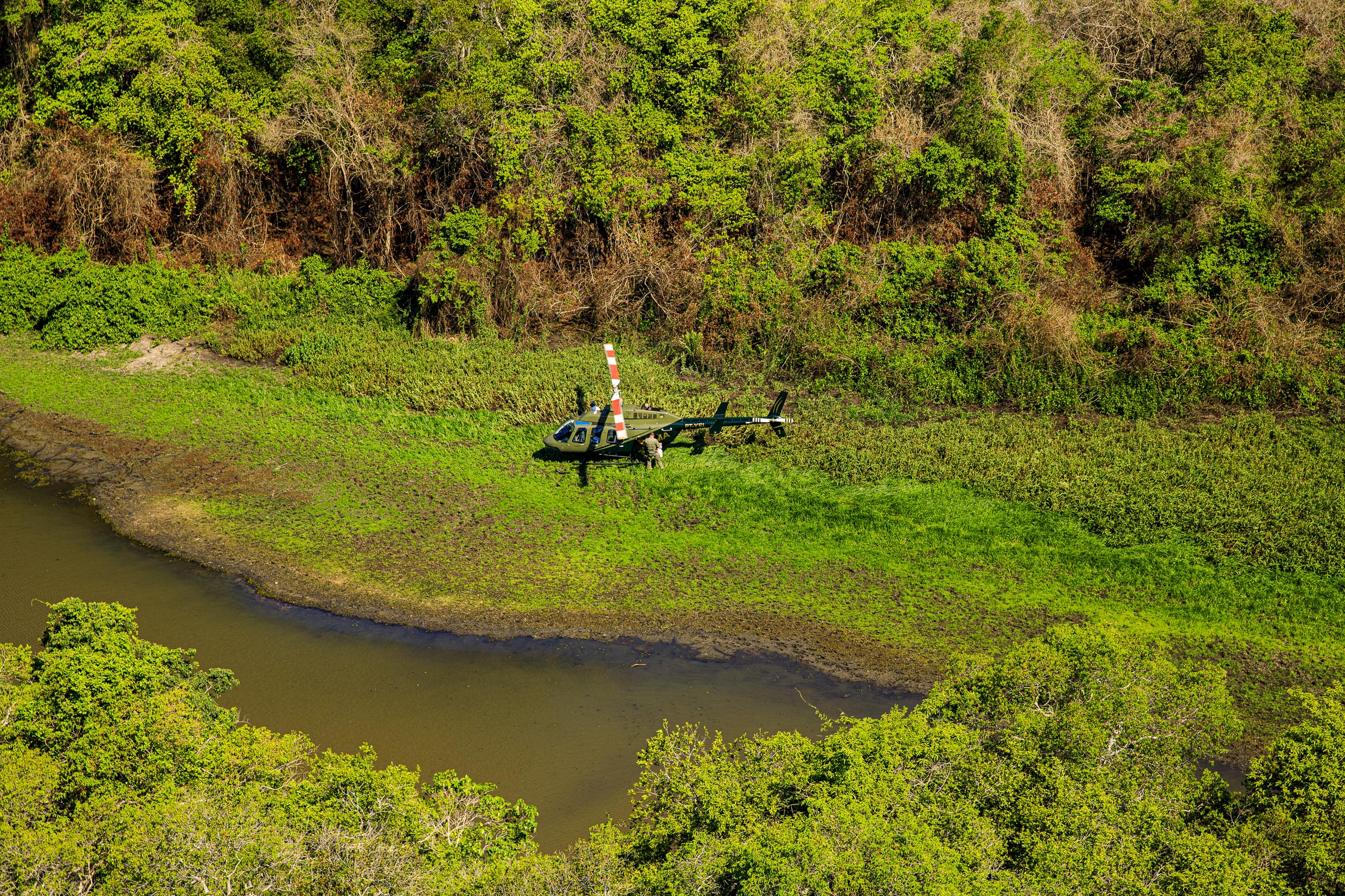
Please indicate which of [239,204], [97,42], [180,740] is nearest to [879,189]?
[239,204]

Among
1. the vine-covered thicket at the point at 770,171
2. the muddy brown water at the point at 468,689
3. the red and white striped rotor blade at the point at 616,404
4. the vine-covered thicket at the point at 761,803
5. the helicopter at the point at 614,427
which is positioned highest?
the vine-covered thicket at the point at 770,171

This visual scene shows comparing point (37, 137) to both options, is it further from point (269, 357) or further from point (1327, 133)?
point (1327, 133)

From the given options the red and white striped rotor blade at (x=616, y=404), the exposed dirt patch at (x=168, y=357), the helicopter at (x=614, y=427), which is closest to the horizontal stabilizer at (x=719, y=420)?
the helicopter at (x=614, y=427)

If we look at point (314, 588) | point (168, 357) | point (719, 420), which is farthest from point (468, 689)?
point (168, 357)

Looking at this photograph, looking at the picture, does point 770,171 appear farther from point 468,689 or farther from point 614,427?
point 468,689

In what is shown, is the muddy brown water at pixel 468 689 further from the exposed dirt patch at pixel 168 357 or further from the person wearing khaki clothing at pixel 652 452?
the exposed dirt patch at pixel 168 357

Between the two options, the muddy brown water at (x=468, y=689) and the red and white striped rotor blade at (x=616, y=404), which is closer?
the muddy brown water at (x=468, y=689)
